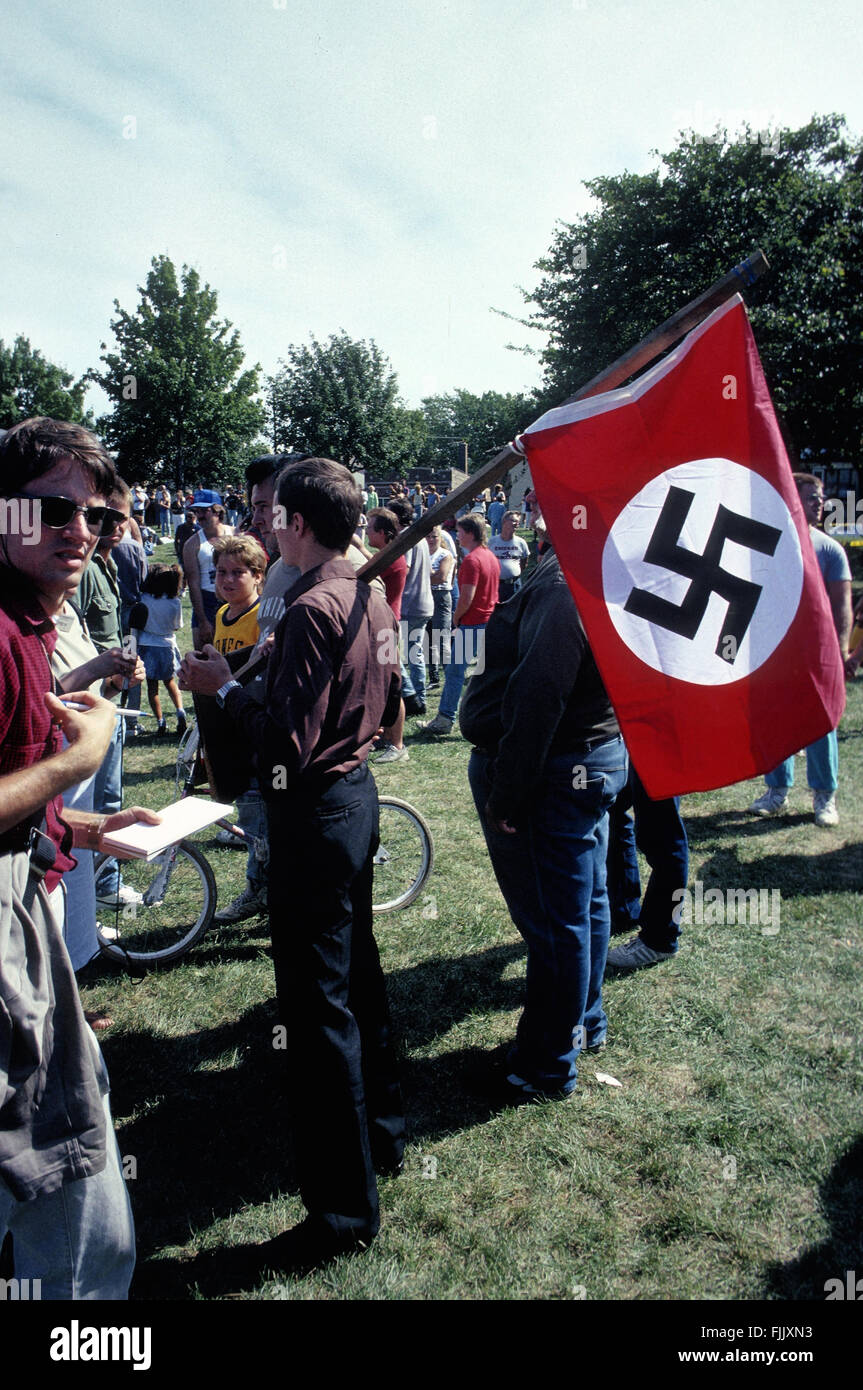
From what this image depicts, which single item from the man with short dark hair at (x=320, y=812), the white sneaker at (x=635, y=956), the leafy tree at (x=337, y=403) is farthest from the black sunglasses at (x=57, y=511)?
the leafy tree at (x=337, y=403)

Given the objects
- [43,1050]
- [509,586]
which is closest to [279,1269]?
[43,1050]

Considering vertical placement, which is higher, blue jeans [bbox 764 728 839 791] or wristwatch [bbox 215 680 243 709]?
wristwatch [bbox 215 680 243 709]

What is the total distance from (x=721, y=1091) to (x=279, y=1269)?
186 centimetres

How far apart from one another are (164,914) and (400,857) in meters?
1.49

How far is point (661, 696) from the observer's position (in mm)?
2441

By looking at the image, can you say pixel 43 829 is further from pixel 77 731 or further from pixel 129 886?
pixel 129 886

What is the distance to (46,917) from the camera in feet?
5.47

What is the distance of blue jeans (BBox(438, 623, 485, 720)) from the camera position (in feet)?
26.6

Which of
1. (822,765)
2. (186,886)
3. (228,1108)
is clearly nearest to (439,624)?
(822,765)

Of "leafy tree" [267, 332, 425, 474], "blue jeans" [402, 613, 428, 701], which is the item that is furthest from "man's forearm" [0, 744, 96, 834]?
"leafy tree" [267, 332, 425, 474]

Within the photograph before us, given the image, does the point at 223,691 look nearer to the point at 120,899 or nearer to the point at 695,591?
the point at 695,591

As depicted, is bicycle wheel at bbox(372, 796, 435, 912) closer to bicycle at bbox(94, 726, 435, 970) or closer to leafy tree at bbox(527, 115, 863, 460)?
bicycle at bbox(94, 726, 435, 970)

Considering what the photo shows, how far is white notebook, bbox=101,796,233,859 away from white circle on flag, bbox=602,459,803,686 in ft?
5.03

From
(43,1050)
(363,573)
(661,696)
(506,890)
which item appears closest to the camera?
(43,1050)
